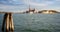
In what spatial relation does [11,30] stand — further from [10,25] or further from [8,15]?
[8,15]

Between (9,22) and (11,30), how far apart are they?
1.76ft

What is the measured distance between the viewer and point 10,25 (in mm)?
9281

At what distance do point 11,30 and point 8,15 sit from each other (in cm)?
99

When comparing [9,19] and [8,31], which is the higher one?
[9,19]

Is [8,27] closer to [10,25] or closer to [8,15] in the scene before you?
[10,25]

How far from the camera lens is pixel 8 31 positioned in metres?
8.98

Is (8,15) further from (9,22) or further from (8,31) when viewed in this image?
(8,31)

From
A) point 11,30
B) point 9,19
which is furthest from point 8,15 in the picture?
point 11,30

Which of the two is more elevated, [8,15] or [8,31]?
[8,15]

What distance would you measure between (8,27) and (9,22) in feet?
1.20

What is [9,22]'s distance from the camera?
931 centimetres

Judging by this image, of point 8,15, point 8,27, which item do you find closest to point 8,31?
point 8,27

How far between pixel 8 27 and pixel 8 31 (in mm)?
279

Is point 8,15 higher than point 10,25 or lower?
higher
